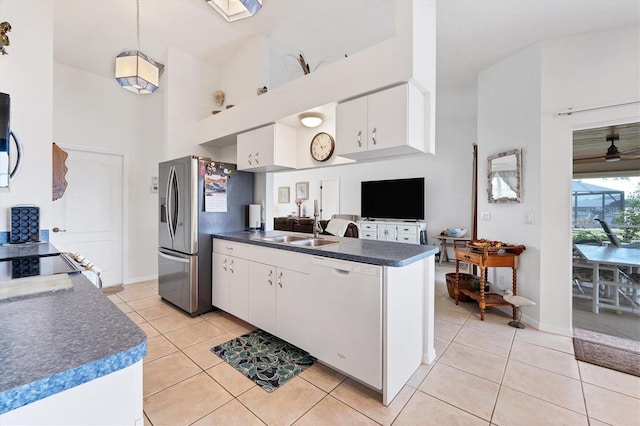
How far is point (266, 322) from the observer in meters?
2.41

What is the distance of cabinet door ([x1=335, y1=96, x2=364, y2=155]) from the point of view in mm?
2139

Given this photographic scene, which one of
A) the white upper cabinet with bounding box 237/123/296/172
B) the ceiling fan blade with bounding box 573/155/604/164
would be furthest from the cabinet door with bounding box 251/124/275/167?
the ceiling fan blade with bounding box 573/155/604/164

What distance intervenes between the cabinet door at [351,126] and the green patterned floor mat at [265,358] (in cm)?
174

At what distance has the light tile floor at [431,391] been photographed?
1.59 m

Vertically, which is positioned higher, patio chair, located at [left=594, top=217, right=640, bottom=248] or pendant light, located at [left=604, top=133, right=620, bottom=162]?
pendant light, located at [left=604, top=133, right=620, bottom=162]

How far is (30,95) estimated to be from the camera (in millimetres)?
2062

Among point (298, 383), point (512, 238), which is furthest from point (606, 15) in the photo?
point (298, 383)

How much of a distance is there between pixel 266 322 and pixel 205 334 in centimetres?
67

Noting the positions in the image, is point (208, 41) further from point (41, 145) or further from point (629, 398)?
point (629, 398)

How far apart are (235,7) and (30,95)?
1714 mm

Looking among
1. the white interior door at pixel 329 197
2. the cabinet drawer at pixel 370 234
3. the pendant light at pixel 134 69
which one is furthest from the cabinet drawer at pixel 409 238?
the pendant light at pixel 134 69

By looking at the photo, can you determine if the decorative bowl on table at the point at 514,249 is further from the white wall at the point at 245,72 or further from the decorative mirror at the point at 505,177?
the white wall at the point at 245,72

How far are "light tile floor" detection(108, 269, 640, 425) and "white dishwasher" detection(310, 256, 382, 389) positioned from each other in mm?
189

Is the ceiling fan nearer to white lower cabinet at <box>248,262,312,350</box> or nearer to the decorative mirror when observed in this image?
the decorative mirror
